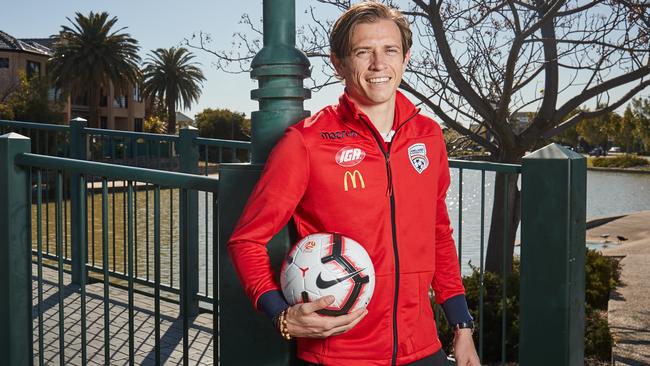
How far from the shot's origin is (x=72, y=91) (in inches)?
1933

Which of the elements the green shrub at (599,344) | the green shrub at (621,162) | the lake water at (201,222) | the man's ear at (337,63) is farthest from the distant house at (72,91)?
the green shrub at (621,162)

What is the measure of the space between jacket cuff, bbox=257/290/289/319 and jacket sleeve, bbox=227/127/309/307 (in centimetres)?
1

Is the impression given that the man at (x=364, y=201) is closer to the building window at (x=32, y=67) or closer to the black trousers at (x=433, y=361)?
the black trousers at (x=433, y=361)

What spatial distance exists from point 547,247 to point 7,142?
285 centimetres

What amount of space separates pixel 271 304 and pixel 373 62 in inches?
34.0

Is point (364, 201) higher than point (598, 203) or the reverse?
higher

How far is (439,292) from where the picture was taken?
2.66 metres

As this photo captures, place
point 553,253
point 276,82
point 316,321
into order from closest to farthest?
point 316,321, point 276,82, point 553,253

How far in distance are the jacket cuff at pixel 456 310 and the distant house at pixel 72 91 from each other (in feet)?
140

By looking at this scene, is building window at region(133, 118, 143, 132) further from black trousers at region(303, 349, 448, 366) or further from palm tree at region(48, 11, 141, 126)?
black trousers at region(303, 349, 448, 366)

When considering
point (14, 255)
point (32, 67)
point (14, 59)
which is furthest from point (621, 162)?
point (14, 255)

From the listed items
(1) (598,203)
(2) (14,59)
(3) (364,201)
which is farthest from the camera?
(2) (14,59)

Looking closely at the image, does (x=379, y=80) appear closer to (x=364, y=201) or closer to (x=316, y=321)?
(x=364, y=201)

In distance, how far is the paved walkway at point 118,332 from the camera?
5508 millimetres
